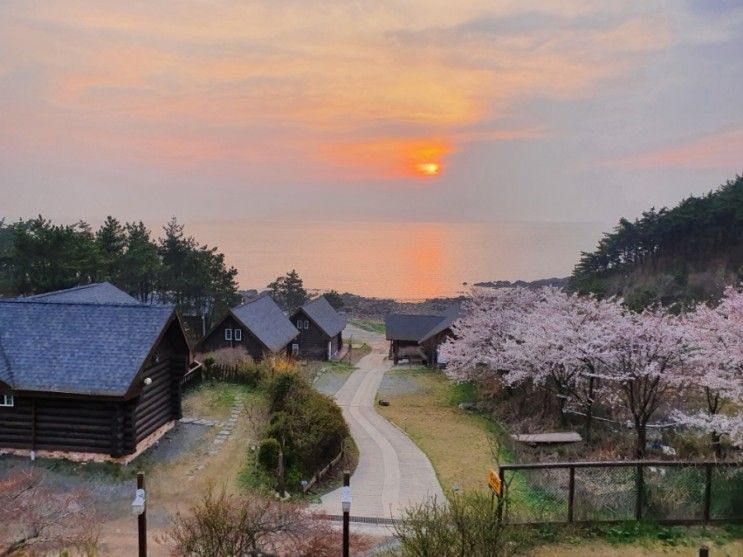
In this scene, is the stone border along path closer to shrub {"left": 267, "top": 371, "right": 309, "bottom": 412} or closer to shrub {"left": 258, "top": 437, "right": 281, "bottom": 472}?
shrub {"left": 267, "top": 371, "right": 309, "bottom": 412}

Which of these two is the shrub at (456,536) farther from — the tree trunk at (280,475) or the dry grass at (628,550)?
the tree trunk at (280,475)

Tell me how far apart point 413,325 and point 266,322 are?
14.7 meters

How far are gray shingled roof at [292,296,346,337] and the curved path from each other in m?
16.0

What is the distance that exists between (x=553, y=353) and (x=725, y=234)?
43.5 metres

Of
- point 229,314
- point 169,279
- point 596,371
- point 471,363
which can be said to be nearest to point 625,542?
point 596,371

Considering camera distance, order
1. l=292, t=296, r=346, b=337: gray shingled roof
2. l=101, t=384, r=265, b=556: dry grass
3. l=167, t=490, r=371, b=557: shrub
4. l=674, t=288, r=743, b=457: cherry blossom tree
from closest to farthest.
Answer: l=167, t=490, r=371, b=557: shrub < l=101, t=384, r=265, b=556: dry grass < l=674, t=288, r=743, b=457: cherry blossom tree < l=292, t=296, r=346, b=337: gray shingled roof

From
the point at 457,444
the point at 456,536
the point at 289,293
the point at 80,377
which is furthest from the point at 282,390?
the point at 289,293

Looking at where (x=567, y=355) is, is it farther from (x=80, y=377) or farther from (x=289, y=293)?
(x=289, y=293)

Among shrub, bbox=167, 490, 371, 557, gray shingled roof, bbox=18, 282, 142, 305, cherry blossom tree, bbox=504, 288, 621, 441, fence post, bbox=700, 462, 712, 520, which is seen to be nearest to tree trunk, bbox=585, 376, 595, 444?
cherry blossom tree, bbox=504, 288, 621, 441

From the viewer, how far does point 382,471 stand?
1873 cm

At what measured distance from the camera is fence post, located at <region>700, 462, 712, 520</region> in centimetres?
1281

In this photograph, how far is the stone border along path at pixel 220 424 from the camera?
57.0ft

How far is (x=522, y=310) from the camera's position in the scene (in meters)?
32.4

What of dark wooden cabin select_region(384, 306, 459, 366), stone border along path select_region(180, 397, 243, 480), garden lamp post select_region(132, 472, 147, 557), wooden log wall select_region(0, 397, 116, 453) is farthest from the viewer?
dark wooden cabin select_region(384, 306, 459, 366)
